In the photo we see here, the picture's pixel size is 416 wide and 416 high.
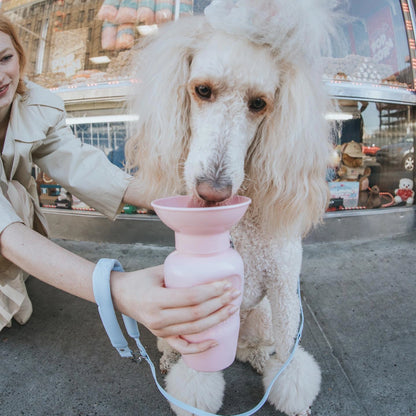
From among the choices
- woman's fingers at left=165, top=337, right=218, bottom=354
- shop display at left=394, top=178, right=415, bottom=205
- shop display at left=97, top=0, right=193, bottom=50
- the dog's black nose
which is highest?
shop display at left=97, top=0, right=193, bottom=50

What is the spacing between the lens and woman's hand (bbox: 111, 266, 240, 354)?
1.94 feet

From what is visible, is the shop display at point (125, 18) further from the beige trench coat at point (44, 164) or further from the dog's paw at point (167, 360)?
the dog's paw at point (167, 360)

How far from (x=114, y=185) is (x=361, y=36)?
8.71 ft

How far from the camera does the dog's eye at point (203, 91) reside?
0.80 metres

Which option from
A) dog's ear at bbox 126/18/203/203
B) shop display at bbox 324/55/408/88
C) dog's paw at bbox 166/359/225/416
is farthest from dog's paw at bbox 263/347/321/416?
shop display at bbox 324/55/408/88

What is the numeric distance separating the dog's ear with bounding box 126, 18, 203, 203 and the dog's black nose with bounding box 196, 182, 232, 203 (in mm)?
273

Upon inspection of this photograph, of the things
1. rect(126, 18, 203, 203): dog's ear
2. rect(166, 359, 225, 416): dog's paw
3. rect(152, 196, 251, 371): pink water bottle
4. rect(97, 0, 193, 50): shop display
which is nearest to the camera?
rect(152, 196, 251, 371): pink water bottle

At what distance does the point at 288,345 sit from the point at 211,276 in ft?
2.03

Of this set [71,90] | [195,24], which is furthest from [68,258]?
[71,90]

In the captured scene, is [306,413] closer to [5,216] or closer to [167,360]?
[167,360]

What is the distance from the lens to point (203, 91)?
0.81 m

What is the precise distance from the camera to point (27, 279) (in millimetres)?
1972

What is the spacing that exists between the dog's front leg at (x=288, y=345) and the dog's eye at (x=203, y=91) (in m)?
0.52

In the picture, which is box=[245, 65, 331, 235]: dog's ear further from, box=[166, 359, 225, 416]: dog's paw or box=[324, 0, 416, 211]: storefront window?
box=[324, 0, 416, 211]: storefront window
